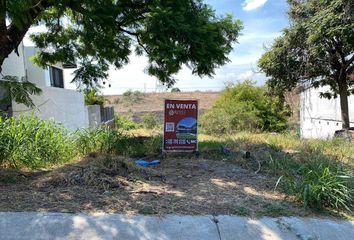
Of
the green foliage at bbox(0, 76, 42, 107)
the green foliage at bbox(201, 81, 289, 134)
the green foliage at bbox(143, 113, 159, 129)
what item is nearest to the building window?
the green foliage at bbox(143, 113, 159, 129)

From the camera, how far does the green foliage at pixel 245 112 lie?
62.6ft

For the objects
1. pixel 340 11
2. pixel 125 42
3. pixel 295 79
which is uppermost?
pixel 340 11

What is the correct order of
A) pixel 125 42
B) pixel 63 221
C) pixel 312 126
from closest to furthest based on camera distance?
pixel 63 221, pixel 125 42, pixel 312 126

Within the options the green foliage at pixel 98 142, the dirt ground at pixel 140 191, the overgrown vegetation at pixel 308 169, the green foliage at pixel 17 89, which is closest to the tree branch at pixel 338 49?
the overgrown vegetation at pixel 308 169

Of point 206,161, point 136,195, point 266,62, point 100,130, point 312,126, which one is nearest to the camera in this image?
point 136,195

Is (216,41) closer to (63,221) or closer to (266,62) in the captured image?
(63,221)

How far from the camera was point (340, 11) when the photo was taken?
41.3ft

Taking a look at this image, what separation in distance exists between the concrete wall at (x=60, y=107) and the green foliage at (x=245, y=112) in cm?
684

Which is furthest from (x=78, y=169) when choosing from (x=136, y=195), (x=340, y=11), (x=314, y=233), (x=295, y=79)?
(x=295, y=79)

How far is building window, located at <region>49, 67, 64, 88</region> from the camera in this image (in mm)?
21778

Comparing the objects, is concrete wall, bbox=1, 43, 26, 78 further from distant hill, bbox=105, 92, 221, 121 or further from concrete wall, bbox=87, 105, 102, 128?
distant hill, bbox=105, 92, 221, 121

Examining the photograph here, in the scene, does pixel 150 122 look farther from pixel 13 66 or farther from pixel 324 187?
pixel 324 187

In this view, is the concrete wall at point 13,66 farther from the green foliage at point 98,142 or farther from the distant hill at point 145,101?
the distant hill at point 145,101

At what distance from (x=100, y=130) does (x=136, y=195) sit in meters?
4.12
